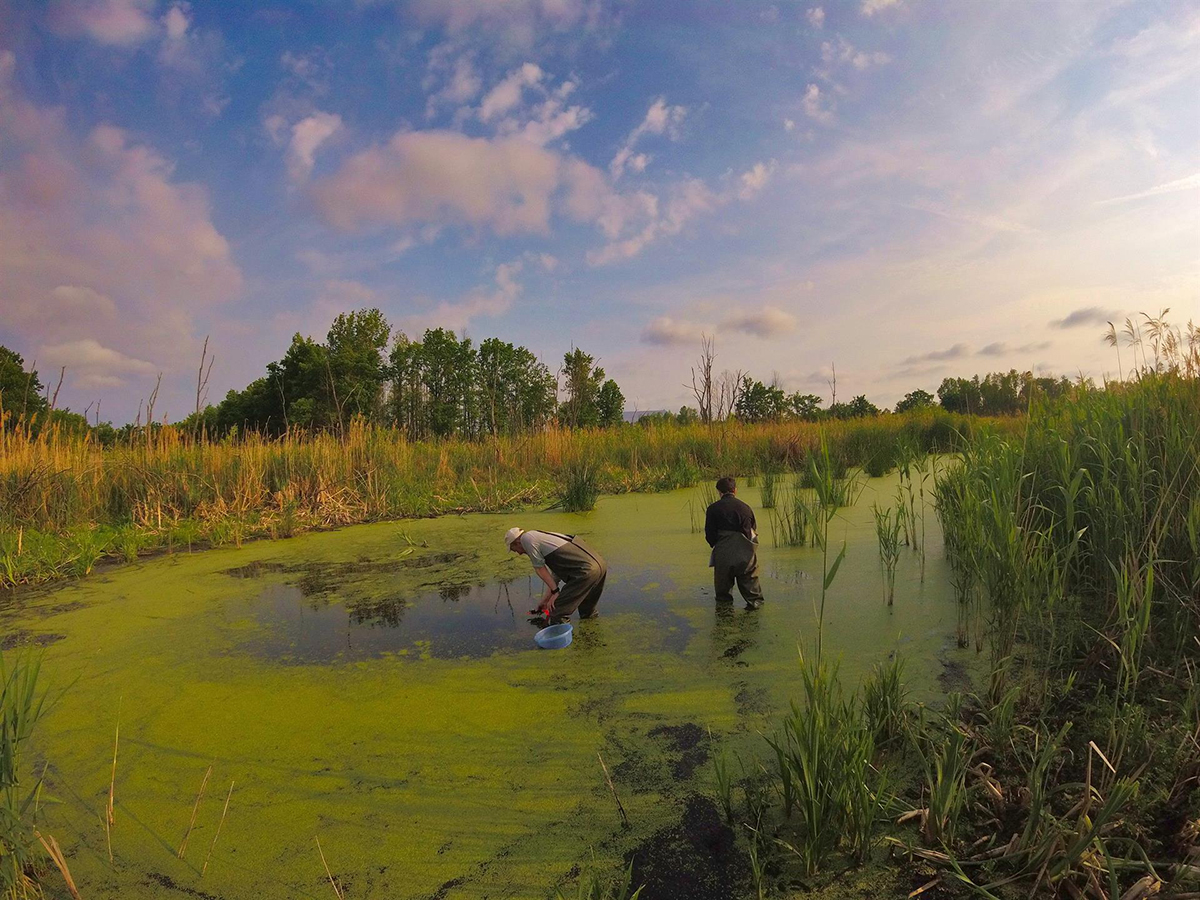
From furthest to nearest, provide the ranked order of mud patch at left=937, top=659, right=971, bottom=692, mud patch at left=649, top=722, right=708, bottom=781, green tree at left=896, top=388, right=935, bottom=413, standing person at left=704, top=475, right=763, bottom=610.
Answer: green tree at left=896, top=388, right=935, bottom=413, standing person at left=704, top=475, right=763, bottom=610, mud patch at left=937, top=659, right=971, bottom=692, mud patch at left=649, top=722, right=708, bottom=781

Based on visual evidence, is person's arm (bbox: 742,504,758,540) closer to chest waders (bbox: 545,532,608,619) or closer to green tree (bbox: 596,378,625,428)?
chest waders (bbox: 545,532,608,619)

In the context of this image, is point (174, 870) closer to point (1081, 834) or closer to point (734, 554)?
point (1081, 834)

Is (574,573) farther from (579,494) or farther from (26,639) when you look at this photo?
(579,494)

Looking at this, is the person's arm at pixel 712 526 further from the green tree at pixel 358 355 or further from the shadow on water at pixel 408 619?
the green tree at pixel 358 355

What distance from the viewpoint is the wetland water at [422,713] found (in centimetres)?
165

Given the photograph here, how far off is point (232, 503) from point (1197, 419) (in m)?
8.03

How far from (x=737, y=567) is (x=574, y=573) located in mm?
964

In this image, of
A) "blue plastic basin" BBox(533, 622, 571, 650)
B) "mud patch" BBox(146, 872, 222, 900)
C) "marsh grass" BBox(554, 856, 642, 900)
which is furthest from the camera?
"blue plastic basin" BBox(533, 622, 571, 650)

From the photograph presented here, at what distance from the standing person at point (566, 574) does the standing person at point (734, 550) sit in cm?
73

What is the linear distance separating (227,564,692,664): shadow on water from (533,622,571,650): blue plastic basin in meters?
0.09

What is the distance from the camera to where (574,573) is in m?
3.54

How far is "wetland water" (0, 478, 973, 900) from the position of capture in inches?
65.1

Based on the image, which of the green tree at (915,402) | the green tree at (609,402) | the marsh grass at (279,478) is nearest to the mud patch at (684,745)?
the marsh grass at (279,478)

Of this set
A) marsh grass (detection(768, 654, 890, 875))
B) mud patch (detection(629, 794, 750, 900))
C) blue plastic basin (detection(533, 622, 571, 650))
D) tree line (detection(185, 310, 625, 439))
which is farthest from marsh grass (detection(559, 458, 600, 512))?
tree line (detection(185, 310, 625, 439))
